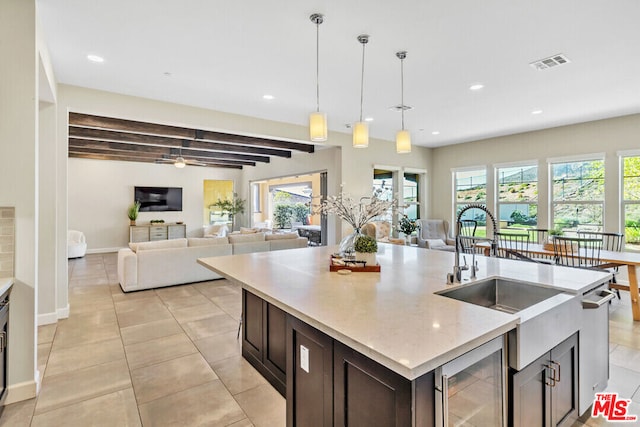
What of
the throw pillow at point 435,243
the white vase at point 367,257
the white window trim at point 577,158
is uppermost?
the white window trim at point 577,158

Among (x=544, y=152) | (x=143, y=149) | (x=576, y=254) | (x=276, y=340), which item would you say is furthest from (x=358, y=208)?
Answer: (x=143, y=149)

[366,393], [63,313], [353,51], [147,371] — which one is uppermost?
[353,51]

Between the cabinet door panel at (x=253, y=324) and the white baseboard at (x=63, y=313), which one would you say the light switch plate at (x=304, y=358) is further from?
the white baseboard at (x=63, y=313)

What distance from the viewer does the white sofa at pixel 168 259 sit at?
493cm

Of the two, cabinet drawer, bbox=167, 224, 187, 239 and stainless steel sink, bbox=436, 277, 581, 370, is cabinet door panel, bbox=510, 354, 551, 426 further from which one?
cabinet drawer, bbox=167, 224, 187, 239

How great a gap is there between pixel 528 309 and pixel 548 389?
0.47 metres

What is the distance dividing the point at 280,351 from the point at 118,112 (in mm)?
3855

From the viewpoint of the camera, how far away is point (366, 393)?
1.27m

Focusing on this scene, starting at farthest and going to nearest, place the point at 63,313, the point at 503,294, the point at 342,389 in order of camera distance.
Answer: the point at 63,313 < the point at 503,294 < the point at 342,389

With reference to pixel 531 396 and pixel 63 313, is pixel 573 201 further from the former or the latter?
pixel 63 313

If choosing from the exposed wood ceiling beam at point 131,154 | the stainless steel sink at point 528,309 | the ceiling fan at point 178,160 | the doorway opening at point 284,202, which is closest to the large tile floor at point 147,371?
the stainless steel sink at point 528,309

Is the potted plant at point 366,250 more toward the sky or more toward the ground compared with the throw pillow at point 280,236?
more toward the sky

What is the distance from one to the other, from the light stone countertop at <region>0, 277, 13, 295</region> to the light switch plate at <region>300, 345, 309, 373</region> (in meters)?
1.91

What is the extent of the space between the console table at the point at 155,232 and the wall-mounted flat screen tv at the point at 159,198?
564 mm
